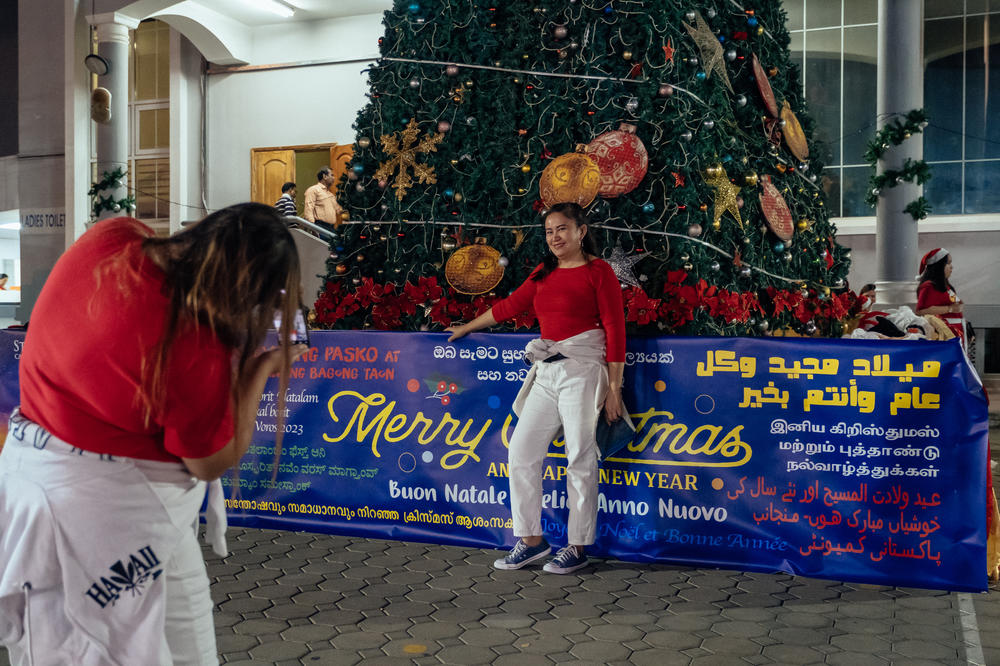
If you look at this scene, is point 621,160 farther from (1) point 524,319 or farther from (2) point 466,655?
(2) point 466,655

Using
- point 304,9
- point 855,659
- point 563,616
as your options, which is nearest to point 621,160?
point 563,616

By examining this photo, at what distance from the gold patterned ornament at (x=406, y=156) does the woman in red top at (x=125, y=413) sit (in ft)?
15.3

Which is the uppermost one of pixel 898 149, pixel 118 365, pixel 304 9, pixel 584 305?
pixel 304 9

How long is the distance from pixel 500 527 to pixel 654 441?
1037mm

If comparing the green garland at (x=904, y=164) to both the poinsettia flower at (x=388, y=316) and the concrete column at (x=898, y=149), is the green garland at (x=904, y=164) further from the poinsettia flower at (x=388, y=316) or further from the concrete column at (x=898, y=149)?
the poinsettia flower at (x=388, y=316)

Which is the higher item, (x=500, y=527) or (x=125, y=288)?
(x=125, y=288)

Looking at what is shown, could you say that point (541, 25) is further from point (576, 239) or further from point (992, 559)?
point (992, 559)

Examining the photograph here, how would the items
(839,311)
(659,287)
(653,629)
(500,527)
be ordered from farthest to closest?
(839,311) → (659,287) → (500,527) → (653,629)

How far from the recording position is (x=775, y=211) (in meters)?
7.21

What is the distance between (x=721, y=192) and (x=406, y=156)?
2.17 metres

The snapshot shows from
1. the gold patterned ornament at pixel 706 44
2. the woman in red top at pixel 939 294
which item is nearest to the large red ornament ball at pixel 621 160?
the gold patterned ornament at pixel 706 44

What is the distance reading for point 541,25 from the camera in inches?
257

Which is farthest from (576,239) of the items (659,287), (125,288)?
(125,288)

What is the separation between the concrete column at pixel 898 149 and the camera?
12047 mm
